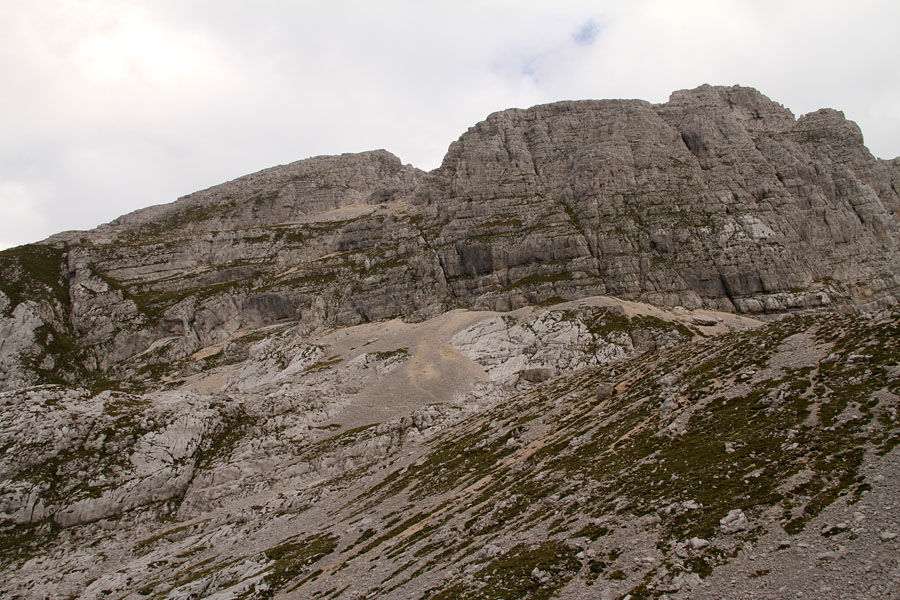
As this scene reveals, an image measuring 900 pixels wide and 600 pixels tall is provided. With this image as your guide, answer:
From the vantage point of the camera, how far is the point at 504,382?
3369 inches

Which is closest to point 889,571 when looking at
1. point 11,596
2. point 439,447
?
point 439,447

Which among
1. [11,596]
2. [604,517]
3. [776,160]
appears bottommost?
[11,596]

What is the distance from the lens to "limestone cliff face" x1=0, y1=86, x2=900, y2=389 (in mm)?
122125

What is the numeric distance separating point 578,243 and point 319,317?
2873 inches

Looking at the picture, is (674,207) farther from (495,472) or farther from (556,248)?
(495,472)

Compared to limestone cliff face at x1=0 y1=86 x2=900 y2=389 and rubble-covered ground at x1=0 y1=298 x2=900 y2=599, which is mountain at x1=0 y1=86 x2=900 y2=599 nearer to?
rubble-covered ground at x1=0 y1=298 x2=900 y2=599

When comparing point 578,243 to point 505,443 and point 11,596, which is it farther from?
point 11,596

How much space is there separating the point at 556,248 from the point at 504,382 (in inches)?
2190

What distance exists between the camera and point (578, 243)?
129 meters

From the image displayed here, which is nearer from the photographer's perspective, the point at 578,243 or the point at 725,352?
the point at 725,352

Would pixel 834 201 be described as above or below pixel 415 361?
above

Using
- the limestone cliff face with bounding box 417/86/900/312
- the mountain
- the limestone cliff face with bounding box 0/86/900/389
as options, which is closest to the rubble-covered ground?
the mountain

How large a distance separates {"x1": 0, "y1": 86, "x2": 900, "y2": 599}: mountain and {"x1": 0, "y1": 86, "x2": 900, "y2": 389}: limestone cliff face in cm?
86

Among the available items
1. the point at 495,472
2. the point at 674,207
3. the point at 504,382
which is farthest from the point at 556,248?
the point at 495,472
